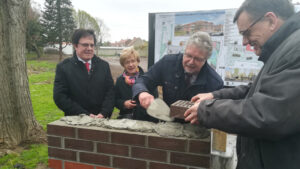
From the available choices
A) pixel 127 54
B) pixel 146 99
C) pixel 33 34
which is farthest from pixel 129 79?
pixel 33 34

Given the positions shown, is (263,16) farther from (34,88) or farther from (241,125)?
(34,88)

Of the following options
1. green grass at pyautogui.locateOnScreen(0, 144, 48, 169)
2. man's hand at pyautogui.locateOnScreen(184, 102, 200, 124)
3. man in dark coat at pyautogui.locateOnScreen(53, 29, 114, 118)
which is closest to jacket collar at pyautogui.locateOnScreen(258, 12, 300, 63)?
man's hand at pyautogui.locateOnScreen(184, 102, 200, 124)

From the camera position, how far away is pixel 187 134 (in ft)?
5.08

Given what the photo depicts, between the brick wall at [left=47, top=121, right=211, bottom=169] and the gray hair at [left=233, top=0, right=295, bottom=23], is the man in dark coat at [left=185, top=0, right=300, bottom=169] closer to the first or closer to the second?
the gray hair at [left=233, top=0, right=295, bottom=23]

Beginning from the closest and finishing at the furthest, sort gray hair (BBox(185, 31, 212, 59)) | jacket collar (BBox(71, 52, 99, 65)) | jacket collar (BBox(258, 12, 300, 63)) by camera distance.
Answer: jacket collar (BBox(258, 12, 300, 63)) < gray hair (BBox(185, 31, 212, 59)) < jacket collar (BBox(71, 52, 99, 65))

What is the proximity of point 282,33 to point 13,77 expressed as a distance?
→ 12.8 ft

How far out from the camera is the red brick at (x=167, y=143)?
1.55m

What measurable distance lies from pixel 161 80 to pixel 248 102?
1299mm

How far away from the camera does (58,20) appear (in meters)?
27.8

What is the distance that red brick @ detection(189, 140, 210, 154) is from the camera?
1.50m

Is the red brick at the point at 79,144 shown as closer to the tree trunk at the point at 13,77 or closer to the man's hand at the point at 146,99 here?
the man's hand at the point at 146,99

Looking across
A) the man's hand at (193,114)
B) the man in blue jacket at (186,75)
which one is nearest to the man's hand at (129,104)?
the man in blue jacket at (186,75)

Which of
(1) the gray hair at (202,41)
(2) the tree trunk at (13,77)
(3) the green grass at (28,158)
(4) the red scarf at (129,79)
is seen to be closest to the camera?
(1) the gray hair at (202,41)

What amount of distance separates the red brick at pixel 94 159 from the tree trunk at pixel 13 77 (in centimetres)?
258
